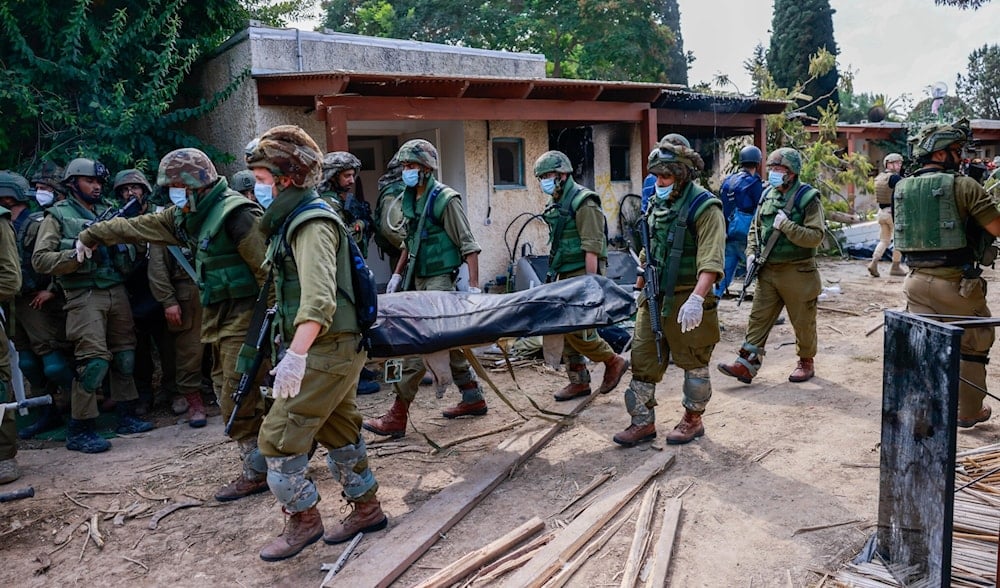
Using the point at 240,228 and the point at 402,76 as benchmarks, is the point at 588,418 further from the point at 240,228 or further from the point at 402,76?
the point at 402,76

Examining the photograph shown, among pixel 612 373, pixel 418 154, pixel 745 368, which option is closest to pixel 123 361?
pixel 418 154

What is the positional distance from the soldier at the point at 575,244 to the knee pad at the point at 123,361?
3.33m

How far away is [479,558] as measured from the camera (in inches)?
134

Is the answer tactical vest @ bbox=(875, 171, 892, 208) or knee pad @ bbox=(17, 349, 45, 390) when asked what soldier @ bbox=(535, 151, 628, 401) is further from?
tactical vest @ bbox=(875, 171, 892, 208)

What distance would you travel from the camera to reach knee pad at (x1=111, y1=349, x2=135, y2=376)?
18.7 feet

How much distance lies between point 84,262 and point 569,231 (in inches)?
140

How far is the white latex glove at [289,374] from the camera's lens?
3125 millimetres

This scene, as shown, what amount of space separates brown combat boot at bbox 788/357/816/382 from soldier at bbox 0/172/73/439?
578 cm

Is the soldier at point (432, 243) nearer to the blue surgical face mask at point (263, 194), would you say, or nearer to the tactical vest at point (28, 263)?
the blue surgical face mask at point (263, 194)

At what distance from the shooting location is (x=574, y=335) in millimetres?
5641

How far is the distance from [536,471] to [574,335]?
132 centimetres

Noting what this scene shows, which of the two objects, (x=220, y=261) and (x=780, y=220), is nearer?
(x=220, y=261)

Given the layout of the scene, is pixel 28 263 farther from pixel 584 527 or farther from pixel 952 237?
pixel 952 237

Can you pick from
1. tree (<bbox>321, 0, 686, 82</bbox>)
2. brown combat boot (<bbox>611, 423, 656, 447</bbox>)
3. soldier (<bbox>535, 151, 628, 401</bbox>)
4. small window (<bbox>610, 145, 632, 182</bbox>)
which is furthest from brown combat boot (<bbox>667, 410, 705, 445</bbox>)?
tree (<bbox>321, 0, 686, 82</bbox>)
